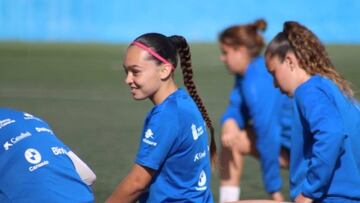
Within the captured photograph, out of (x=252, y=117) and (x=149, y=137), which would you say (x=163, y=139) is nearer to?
(x=149, y=137)

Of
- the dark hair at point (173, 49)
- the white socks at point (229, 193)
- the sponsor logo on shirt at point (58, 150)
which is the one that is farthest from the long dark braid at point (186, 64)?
the white socks at point (229, 193)

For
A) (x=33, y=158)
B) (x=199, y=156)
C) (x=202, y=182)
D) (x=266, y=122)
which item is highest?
(x=33, y=158)

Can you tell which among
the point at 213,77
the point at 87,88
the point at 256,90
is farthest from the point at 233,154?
the point at 213,77

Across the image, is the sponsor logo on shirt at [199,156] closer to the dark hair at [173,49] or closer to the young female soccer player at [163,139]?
the young female soccer player at [163,139]

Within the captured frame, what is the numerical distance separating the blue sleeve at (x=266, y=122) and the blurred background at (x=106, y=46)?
157 inches

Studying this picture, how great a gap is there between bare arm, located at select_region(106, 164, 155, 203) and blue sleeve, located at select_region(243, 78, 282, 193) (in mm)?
2923

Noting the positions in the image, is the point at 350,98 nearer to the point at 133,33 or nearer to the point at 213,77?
the point at 213,77

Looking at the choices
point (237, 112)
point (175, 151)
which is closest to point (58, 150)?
point (175, 151)

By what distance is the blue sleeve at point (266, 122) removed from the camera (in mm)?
7492

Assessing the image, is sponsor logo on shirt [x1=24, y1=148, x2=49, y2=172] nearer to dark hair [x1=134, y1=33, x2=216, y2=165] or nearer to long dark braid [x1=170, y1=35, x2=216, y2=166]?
dark hair [x1=134, y1=33, x2=216, y2=165]

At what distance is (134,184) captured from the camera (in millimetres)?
4684

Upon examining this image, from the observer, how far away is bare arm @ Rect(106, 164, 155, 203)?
4.66 metres

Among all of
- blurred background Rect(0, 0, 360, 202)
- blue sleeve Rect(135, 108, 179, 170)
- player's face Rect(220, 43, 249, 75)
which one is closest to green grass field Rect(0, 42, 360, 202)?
blurred background Rect(0, 0, 360, 202)

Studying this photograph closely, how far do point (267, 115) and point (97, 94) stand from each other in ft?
26.2
